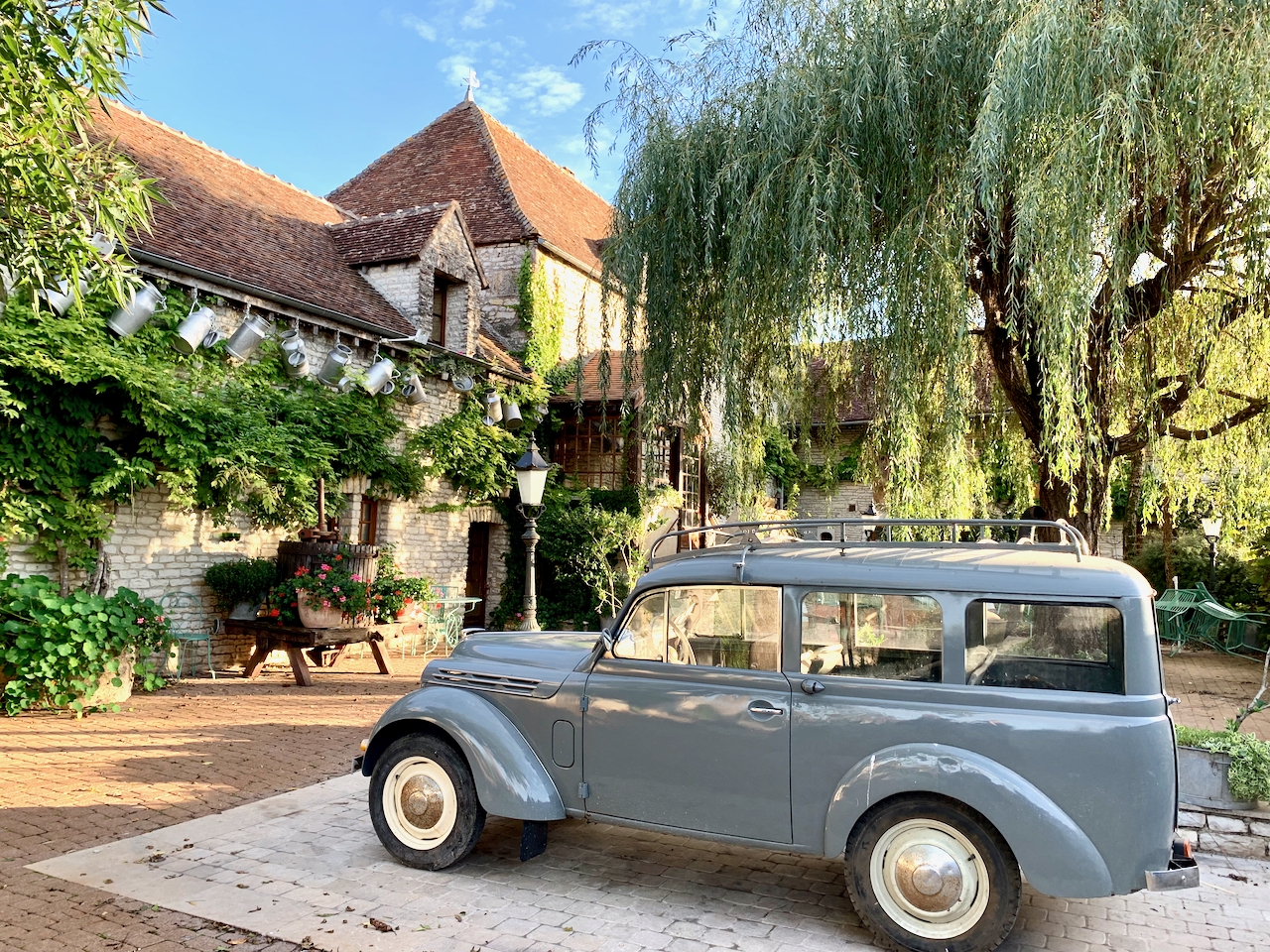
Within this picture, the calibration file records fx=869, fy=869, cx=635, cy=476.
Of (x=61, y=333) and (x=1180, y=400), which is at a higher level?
(x=61, y=333)

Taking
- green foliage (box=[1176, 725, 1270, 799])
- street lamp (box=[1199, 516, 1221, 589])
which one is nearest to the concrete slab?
green foliage (box=[1176, 725, 1270, 799])

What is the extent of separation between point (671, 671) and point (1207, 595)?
45.8 ft

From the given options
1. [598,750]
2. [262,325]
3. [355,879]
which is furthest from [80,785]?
[262,325]

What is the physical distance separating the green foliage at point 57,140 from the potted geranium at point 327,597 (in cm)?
514

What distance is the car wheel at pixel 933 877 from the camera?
3.37m

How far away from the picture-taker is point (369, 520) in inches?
515

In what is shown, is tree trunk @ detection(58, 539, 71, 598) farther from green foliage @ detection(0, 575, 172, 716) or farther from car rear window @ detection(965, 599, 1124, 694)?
car rear window @ detection(965, 599, 1124, 694)

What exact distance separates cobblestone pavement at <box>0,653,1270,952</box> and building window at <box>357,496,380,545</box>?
2.55m

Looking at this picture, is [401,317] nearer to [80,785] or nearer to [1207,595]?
[80,785]

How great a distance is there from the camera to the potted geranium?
969 centimetres

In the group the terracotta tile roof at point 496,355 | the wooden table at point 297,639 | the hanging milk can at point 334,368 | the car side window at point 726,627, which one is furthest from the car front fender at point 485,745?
the terracotta tile roof at point 496,355

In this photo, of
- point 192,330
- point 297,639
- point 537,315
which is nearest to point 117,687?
point 297,639

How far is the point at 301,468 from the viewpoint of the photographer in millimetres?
10727

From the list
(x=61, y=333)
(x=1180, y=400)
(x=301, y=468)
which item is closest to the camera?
(x=1180, y=400)
